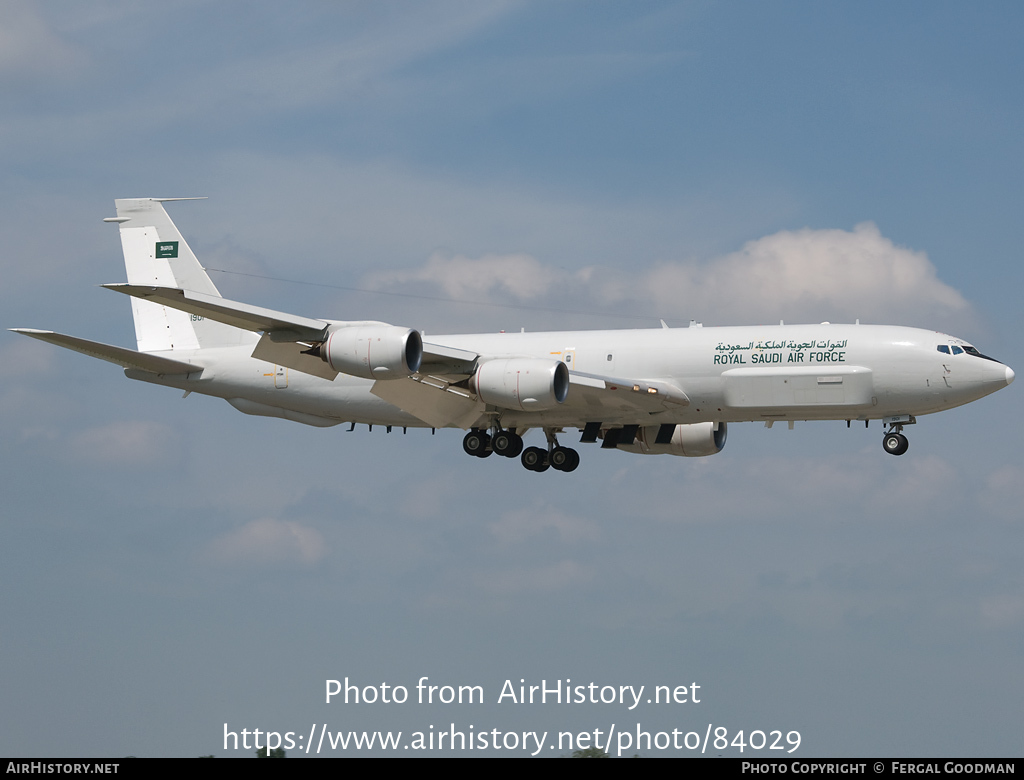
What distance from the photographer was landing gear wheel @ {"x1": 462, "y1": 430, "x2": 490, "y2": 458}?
154ft

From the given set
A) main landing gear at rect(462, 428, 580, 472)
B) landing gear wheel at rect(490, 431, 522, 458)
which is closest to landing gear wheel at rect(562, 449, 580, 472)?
main landing gear at rect(462, 428, 580, 472)

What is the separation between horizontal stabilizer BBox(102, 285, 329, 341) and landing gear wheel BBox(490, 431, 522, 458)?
8685 millimetres

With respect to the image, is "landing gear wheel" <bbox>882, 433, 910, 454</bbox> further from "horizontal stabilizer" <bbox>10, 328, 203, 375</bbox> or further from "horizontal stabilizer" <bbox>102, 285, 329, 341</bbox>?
"horizontal stabilizer" <bbox>10, 328, 203, 375</bbox>

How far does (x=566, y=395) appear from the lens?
139 feet

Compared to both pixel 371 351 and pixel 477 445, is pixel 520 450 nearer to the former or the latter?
pixel 477 445

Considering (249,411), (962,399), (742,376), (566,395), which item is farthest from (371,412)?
(962,399)

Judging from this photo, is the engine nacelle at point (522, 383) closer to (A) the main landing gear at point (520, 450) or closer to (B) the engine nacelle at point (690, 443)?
(A) the main landing gear at point (520, 450)

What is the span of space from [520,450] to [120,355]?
45.1ft

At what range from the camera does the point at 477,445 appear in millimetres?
46781

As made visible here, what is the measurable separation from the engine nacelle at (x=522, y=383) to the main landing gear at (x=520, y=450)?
15.7 feet

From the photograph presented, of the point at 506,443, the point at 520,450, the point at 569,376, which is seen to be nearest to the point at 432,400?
the point at 506,443

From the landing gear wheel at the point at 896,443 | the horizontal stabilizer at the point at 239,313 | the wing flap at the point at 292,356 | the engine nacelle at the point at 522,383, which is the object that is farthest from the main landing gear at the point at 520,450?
the landing gear wheel at the point at 896,443

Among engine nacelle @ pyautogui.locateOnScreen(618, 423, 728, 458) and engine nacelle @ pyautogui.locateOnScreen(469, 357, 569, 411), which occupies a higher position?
engine nacelle @ pyautogui.locateOnScreen(618, 423, 728, 458)
